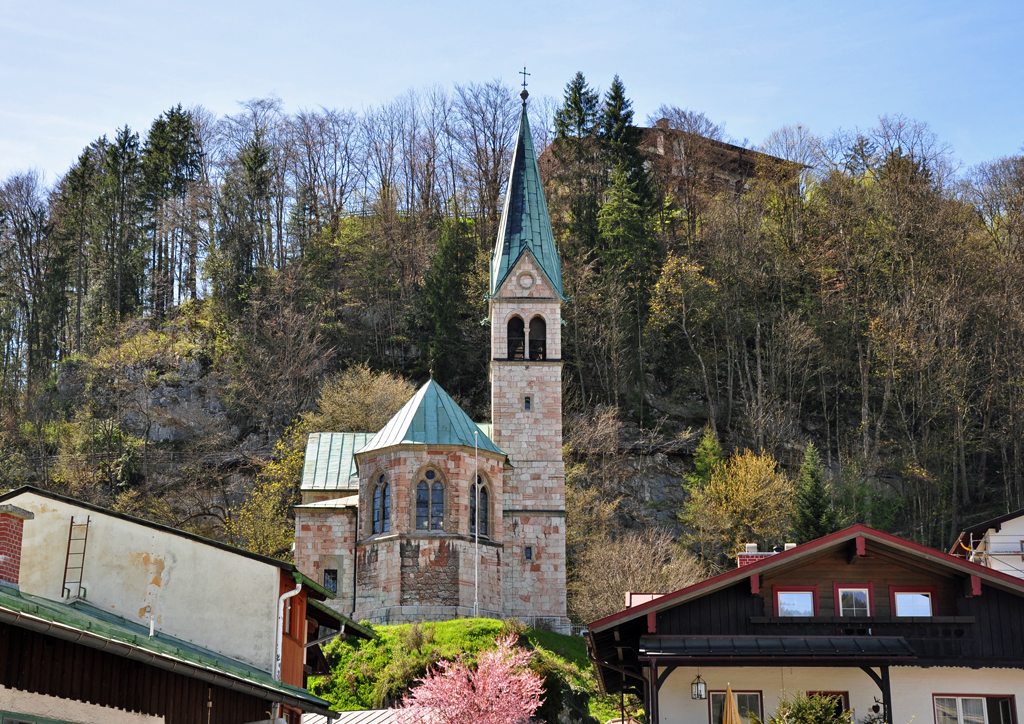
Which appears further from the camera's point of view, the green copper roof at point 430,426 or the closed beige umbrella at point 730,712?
the green copper roof at point 430,426

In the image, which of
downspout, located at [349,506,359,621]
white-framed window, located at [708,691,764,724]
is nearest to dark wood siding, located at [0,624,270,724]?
white-framed window, located at [708,691,764,724]

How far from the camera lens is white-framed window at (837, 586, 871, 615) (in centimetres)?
2367

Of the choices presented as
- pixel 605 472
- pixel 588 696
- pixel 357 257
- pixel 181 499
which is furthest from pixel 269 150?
pixel 588 696

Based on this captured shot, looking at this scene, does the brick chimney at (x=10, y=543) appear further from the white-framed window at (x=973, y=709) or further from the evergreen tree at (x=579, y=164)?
the evergreen tree at (x=579, y=164)

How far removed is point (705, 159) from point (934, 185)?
15.1 meters

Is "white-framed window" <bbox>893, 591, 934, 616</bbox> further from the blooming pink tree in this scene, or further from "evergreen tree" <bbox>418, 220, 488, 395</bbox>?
"evergreen tree" <bbox>418, 220, 488, 395</bbox>

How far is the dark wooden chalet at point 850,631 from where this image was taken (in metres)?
22.6

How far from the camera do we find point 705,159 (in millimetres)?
72438

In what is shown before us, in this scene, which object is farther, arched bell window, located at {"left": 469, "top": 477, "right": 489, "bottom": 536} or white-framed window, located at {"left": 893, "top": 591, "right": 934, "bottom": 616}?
arched bell window, located at {"left": 469, "top": 477, "right": 489, "bottom": 536}

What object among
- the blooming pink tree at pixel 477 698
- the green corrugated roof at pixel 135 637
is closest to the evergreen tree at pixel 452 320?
the blooming pink tree at pixel 477 698

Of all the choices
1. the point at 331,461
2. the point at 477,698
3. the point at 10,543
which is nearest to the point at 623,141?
the point at 331,461

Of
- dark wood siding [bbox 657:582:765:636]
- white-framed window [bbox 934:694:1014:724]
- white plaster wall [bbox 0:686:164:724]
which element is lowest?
white-framed window [bbox 934:694:1014:724]

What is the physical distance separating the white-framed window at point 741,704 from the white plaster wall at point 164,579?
341 inches

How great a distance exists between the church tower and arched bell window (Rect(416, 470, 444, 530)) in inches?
169
